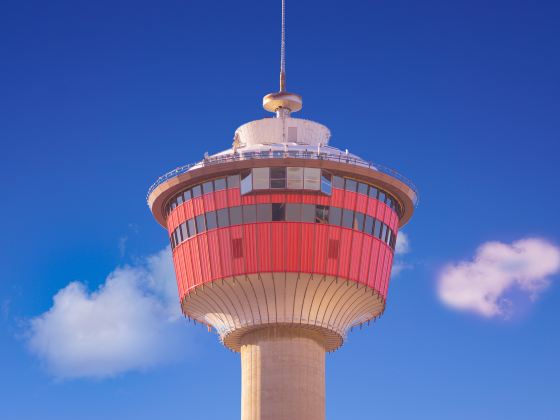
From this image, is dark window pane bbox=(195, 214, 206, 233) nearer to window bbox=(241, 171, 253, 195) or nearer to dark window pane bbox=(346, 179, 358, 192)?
window bbox=(241, 171, 253, 195)

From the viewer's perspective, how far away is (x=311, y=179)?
274 feet

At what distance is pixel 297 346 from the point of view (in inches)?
3285

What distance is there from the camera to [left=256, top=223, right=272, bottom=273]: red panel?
270 feet

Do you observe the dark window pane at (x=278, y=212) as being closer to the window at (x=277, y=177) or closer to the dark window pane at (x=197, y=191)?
the window at (x=277, y=177)

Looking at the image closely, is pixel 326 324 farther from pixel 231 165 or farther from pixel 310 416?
pixel 231 165

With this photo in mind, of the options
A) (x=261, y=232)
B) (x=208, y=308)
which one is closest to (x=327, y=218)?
(x=261, y=232)

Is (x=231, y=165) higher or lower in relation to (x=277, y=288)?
higher

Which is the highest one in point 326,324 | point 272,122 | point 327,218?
point 272,122

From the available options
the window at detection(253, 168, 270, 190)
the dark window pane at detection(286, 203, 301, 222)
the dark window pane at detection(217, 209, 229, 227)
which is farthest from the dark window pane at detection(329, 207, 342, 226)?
the dark window pane at detection(217, 209, 229, 227)

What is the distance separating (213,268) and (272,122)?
39.2ft

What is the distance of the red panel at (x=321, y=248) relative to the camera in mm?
82625

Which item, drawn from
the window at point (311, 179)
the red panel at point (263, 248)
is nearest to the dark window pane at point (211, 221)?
the red panel at point (263, 248)

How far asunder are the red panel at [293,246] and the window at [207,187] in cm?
550

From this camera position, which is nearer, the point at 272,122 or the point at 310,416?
the point at 310,416
